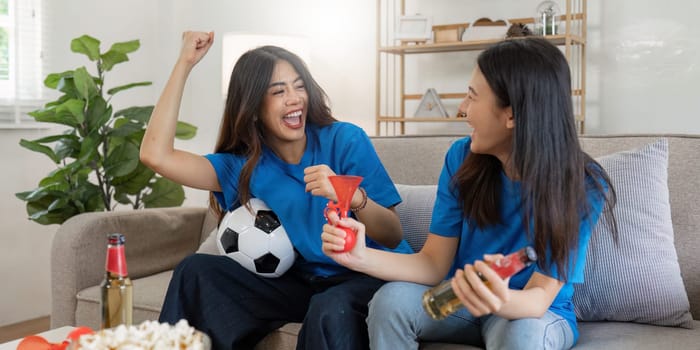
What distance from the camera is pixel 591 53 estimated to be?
3086 millimetres

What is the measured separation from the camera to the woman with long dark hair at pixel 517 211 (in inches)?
53.6

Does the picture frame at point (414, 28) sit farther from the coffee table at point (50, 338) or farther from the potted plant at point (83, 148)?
the coffee table at point (50, 338)

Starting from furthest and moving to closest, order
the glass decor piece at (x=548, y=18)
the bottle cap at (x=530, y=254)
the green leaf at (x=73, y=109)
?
the glass decor piece at (x=548, y=18) → the green leaf at (x=73, y=109) → the bottle cap at (x=530, y=254)

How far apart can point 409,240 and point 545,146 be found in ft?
2.40

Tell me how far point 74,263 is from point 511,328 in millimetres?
1344

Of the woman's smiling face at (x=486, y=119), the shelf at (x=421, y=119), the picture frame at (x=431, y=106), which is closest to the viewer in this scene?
the woman's smiling face at (x=486, y=119)

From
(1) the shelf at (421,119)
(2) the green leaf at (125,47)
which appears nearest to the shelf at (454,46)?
(1) the shelf at (421,119)

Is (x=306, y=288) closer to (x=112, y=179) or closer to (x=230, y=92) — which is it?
(x=230, y=92)

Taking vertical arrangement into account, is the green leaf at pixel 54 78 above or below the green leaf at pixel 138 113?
above

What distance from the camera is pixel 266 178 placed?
186 cm

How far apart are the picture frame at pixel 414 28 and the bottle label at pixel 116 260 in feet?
7.28

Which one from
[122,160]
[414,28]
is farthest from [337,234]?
[414,28]

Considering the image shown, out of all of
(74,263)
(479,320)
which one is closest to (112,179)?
(74,263)

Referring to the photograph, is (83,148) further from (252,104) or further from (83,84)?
(252,104)
